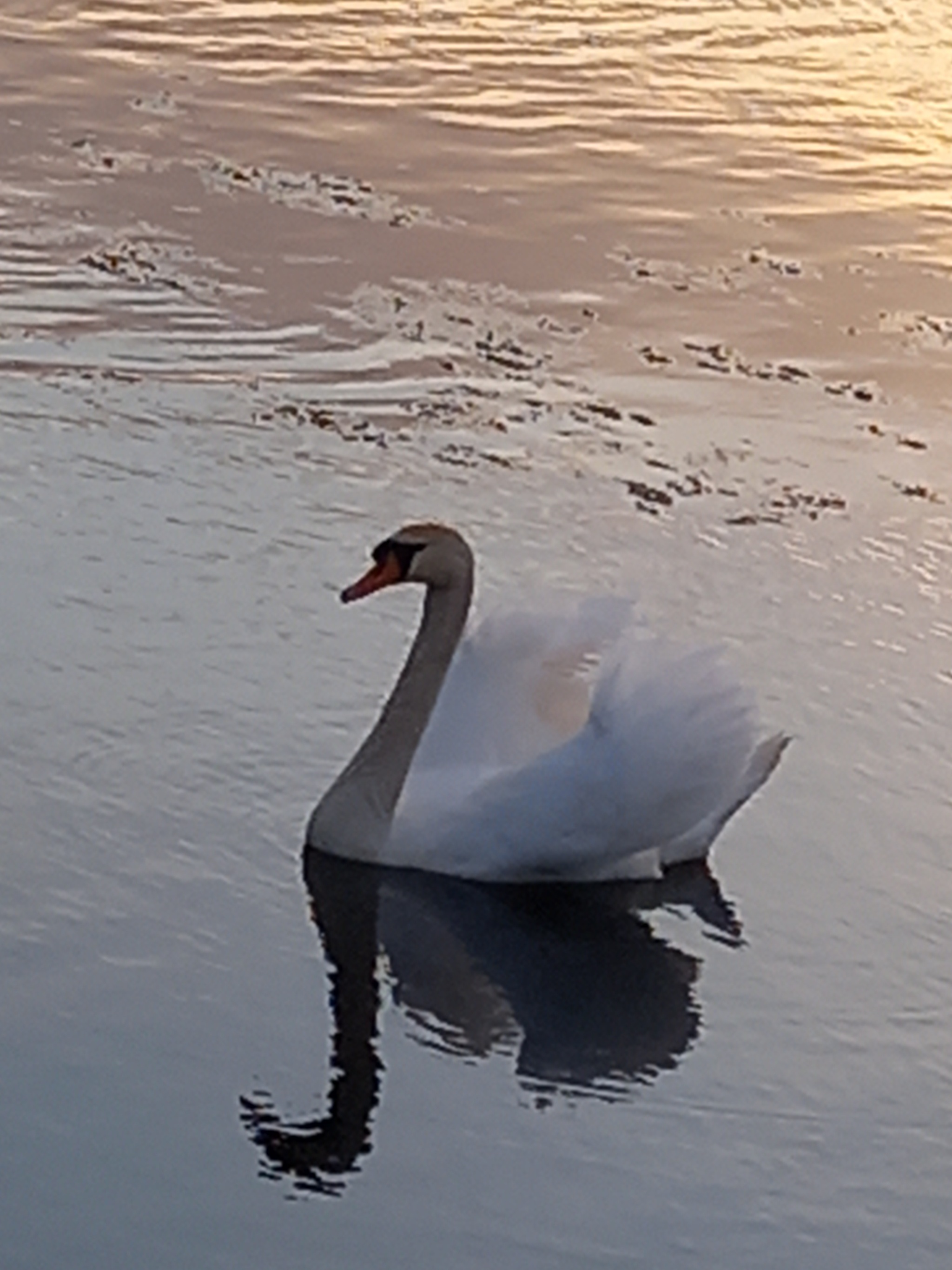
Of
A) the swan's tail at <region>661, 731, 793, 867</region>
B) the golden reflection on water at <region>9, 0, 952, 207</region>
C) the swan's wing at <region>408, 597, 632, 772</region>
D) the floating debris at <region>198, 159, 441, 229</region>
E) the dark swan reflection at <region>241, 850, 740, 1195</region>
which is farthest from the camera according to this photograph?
the golden reflection on water at <region>9, 0, 952, 207</region>

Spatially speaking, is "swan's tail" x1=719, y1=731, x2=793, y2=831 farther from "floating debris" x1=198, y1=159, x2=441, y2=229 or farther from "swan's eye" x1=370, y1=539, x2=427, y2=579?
"floating debris" x1=198, y1=159, x2=441, y2=229

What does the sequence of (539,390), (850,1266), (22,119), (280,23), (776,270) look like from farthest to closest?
(280,23) < (22,119) < (776,270) < (539,390) < (850,1266)

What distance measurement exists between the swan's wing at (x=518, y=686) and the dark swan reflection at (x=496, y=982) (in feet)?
1.27

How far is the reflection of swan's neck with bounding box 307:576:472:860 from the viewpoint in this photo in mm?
7129

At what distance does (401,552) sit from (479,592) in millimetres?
1360

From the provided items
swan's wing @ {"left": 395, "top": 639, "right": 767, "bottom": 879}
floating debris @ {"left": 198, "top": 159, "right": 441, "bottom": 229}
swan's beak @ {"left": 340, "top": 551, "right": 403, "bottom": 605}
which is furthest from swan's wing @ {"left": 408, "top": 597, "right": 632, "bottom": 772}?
floating debris @ {"left": 198, "top": 159, "right": 441, "bottom": 229}

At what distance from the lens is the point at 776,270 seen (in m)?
11.6

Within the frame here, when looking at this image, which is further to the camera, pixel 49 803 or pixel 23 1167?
pixel 49 803

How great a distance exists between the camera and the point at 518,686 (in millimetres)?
7555

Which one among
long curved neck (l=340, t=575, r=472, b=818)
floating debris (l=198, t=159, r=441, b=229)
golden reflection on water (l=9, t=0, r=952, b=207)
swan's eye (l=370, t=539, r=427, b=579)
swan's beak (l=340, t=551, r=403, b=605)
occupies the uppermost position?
swan's eye (l=370, t=539, r=427, b=579)

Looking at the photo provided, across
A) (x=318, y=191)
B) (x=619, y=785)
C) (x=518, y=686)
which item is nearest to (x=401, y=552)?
(x=518, y=686)

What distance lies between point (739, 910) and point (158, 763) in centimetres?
134

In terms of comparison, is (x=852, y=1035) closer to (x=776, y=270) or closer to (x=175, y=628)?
(x=175, y=628)

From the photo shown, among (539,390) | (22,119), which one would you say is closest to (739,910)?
(539,390)
